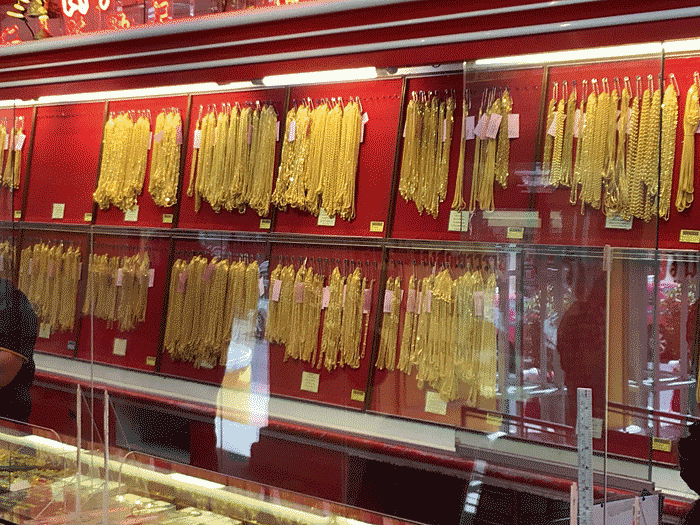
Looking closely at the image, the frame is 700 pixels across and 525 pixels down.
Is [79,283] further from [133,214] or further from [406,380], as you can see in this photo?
[133,214]

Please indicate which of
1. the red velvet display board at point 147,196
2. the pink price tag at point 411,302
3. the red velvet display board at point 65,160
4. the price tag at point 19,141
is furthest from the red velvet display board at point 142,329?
the pink price tag at point 411,302

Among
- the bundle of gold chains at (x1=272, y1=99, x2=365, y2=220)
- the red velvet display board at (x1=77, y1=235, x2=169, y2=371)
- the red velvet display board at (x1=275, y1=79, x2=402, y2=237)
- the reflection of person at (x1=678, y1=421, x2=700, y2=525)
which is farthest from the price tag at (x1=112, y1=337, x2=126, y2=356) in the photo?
the reflection of person at (x1=678, y1=421, x2=700, y2=525)

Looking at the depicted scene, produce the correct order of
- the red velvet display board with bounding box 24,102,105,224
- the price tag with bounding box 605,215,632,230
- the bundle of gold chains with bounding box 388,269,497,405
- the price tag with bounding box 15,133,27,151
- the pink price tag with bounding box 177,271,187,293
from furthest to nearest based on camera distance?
the red velvet display board with bounding box 24,102,105,224
the pink price tag with bounding box 177,271,187,293
the price tag with bounding box 15,133,27,151
the bundle of gold chains with bounding box 388,269,497,405
the price tag with bounding box 605,215,632,230

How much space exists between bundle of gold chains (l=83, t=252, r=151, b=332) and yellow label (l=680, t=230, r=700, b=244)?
2851 mm

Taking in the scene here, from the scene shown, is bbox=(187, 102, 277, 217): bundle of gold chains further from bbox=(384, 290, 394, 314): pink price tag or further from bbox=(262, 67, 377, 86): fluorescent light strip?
bbox=(384, 290, 394, 314): pink price tag

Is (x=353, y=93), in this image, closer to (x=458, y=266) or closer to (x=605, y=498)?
(x=458, y=266)

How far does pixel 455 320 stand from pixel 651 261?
1475mm

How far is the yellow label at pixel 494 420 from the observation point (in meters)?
2.85

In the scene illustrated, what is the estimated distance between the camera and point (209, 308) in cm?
494

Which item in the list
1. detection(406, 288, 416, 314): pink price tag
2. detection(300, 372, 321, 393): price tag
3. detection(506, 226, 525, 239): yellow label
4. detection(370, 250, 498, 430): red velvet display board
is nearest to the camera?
detection(506, 226, 525, 239): yellow label

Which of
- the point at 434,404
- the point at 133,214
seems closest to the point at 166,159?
the point at 133,214

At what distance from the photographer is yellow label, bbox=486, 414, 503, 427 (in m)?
2.85

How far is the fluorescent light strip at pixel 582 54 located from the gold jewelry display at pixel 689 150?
51 cm

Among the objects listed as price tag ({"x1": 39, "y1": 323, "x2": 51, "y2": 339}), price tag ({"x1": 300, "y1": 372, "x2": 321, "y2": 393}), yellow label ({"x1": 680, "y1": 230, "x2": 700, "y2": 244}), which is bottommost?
price tag ({"x1": 300, "y1": 372, "x2": 321, "y2": 393})
